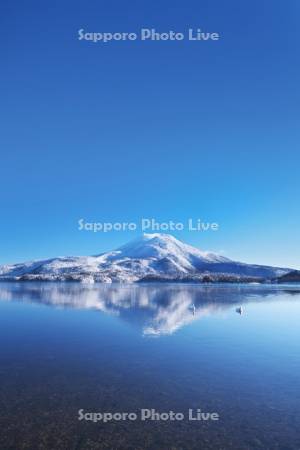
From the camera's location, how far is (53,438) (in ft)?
44.2

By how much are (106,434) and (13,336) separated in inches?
924

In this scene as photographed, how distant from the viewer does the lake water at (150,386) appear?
45.3 ft

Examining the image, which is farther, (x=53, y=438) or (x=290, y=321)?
(x=290, y=321)

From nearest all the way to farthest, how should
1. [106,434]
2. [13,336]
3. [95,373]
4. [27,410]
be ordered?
[106,434] → [27,410] → [95,373] → [13,336]

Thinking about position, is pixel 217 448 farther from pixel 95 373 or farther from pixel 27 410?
pixel 95 373

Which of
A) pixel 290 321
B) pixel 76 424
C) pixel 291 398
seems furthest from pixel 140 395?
pixel 290 321

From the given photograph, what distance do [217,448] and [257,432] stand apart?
86.1 inches

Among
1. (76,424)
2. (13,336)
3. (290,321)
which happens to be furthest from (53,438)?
(290,321)

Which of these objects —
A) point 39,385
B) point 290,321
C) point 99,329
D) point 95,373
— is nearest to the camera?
point 39,385

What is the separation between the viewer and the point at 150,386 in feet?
64.4

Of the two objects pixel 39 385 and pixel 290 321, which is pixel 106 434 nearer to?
pixel 39 385

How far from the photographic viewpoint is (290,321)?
46188 mm

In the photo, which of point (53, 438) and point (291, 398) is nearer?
point (53, 438)

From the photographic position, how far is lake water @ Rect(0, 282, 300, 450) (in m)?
13.8
